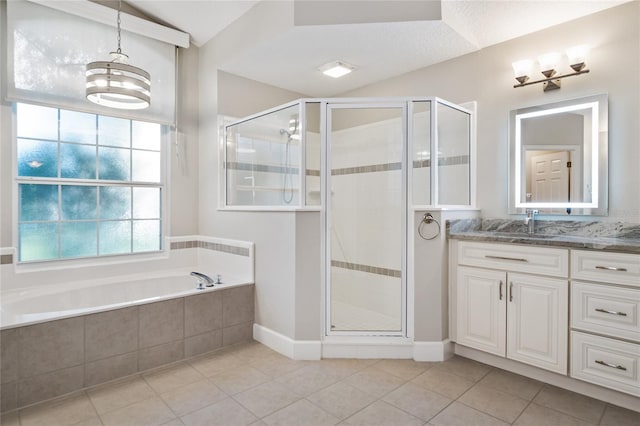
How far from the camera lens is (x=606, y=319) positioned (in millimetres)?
2023

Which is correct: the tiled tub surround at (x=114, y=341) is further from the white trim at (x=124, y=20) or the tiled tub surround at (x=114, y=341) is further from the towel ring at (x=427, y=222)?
the white trim at (x=124, y=20)

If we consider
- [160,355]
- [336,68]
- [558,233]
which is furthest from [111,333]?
[558,233]

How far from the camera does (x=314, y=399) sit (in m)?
2.08

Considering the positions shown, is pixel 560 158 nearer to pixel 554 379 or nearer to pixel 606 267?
pixel 606 267

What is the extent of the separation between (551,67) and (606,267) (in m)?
1.53

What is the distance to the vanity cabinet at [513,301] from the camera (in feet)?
7.21

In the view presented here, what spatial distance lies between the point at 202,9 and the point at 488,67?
2557 mm

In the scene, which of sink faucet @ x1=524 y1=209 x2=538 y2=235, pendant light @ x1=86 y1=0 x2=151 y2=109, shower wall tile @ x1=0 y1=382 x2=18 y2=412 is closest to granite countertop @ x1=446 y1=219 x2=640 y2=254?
sink faucet @ x1=524 y1=209 x2=538 y2=235

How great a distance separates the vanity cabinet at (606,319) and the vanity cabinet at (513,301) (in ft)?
0.21

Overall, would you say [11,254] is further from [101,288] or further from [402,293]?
Answer: [402,293]

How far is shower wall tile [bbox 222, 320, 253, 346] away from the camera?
2851 millimetres

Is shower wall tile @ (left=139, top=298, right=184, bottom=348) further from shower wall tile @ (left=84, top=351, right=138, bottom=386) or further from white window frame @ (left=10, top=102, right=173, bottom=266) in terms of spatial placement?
white window frame @ (left=10, top=102, right=173, bottom=266)

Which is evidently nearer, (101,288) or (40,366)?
(40,366)

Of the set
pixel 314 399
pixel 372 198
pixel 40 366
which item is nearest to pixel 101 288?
pixel 40 366
